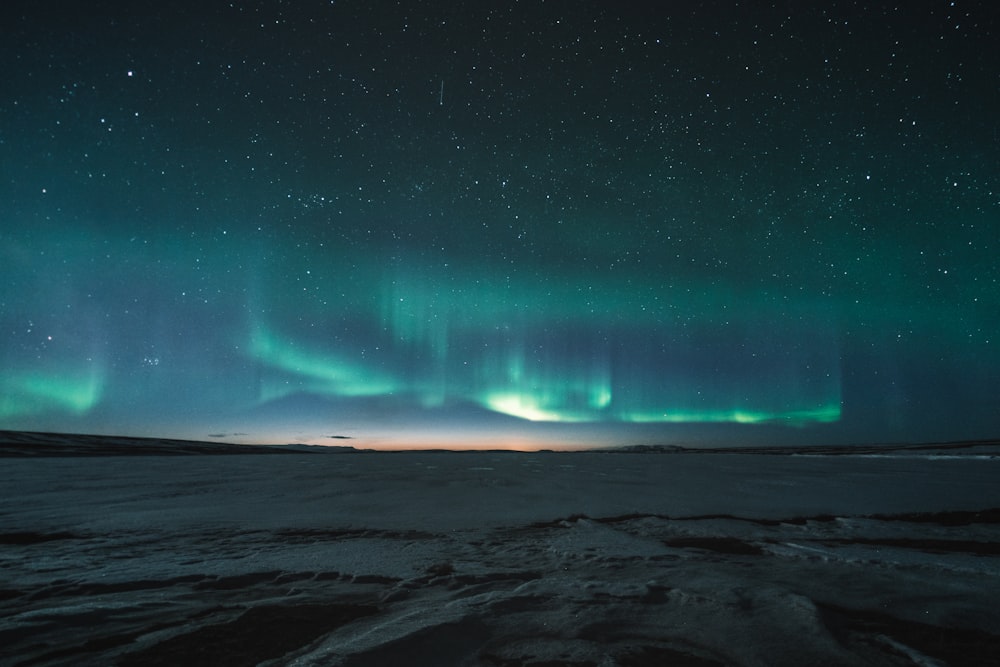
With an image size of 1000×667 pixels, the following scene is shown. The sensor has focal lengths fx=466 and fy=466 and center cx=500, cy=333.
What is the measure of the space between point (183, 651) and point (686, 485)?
10.1 metres

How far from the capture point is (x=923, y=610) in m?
2.80

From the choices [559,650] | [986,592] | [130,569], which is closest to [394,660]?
[559,650]

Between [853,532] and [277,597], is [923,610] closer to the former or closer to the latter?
[853,532]

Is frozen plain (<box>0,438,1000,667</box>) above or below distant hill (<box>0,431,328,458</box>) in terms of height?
above

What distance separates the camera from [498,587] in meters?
3.24

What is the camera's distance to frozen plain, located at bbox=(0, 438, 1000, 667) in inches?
90.0

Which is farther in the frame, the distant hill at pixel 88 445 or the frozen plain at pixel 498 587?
the distant hill at pixel 88 445

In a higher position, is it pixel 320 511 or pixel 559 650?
pixel 559 650

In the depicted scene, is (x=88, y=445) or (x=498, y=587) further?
(x=88, y=445)

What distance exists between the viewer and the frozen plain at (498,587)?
2287 mm

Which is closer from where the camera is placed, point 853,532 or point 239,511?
point 853,532

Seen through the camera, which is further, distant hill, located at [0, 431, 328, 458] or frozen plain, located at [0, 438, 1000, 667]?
distant hill, located at [0, 431, 328, 458]

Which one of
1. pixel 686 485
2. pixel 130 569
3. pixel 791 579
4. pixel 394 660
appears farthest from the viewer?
pixel 686 485

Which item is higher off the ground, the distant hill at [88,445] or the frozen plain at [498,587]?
the frozen plain at [498,587]
